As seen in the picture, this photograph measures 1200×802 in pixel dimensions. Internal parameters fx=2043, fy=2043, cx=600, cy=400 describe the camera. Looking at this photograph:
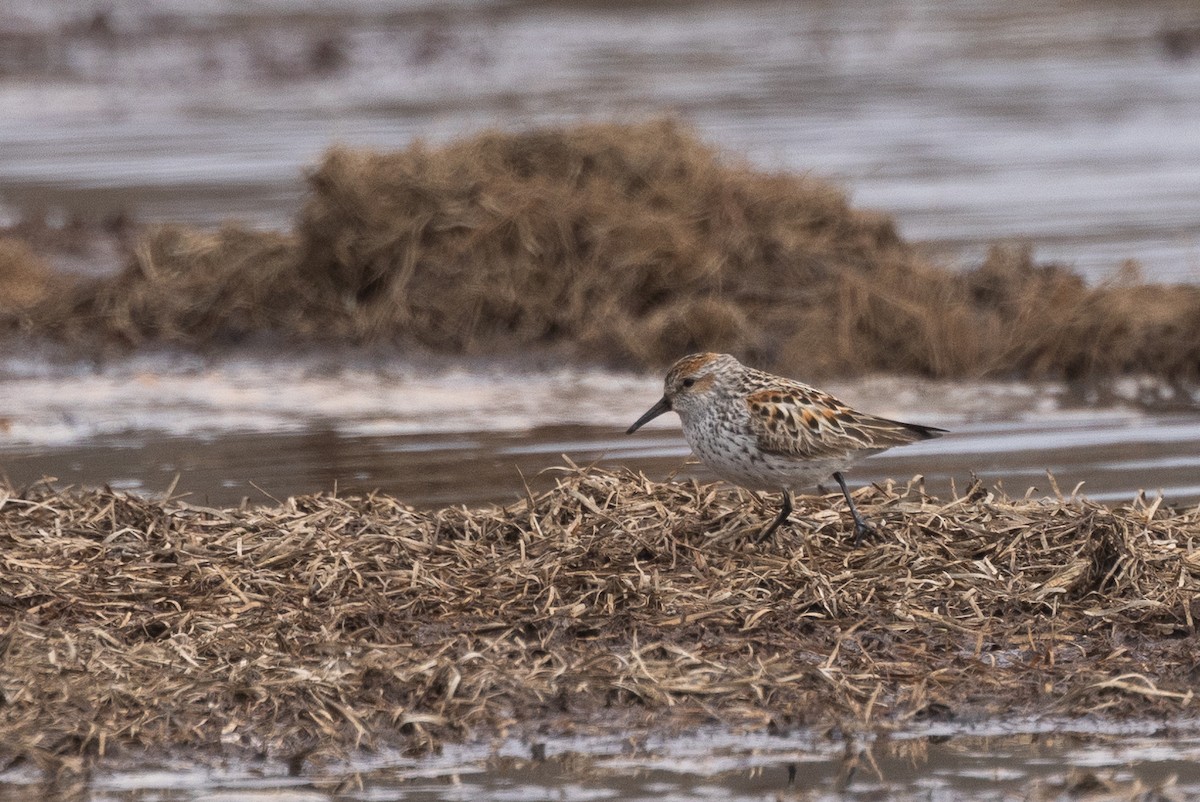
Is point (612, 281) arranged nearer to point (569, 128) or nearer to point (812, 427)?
point (569, 128)

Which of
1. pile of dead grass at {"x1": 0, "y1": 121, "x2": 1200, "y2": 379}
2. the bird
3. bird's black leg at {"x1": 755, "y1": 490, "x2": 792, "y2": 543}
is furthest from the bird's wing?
pile of dead grass at {"x1": 0, "y1": 121, "x2": 1200, "y2": 379}

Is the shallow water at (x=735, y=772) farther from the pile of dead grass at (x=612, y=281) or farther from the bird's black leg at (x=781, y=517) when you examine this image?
the pile of dead grass at (x=612, y=281)

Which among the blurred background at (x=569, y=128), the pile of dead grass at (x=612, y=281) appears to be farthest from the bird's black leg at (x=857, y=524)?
the pile of dead grass at (x=612, y=281)

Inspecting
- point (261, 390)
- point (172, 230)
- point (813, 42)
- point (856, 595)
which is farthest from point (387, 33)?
point (856, 595)

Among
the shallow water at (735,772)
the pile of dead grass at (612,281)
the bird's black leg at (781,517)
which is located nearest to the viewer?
the shallow water at (735,772)

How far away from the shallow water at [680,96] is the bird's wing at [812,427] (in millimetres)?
7625

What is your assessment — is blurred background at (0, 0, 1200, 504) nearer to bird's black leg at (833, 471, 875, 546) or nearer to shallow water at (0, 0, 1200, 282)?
shallow water at (0, 0, 1200, 282)

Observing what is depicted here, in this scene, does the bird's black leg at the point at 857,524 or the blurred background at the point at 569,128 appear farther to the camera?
the blurred background at the point at 569,128

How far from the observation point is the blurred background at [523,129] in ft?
37.3

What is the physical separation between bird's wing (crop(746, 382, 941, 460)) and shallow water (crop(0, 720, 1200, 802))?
165 cm

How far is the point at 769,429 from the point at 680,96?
2095cm

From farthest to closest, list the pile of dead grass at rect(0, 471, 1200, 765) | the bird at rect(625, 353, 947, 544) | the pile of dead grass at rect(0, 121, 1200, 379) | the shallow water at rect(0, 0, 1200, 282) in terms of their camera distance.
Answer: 1. the shallow water at rect(0, 0, 1200, 282)
2. the pile of dead grass at rect(0, 121, 1200, 379)
3. the bird at rect(625, 353, 947, 544)
4. the pile of dead grass at rect(0, 471, 1200, 765)

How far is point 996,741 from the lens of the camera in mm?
6566

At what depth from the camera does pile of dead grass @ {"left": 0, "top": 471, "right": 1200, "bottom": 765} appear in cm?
676
